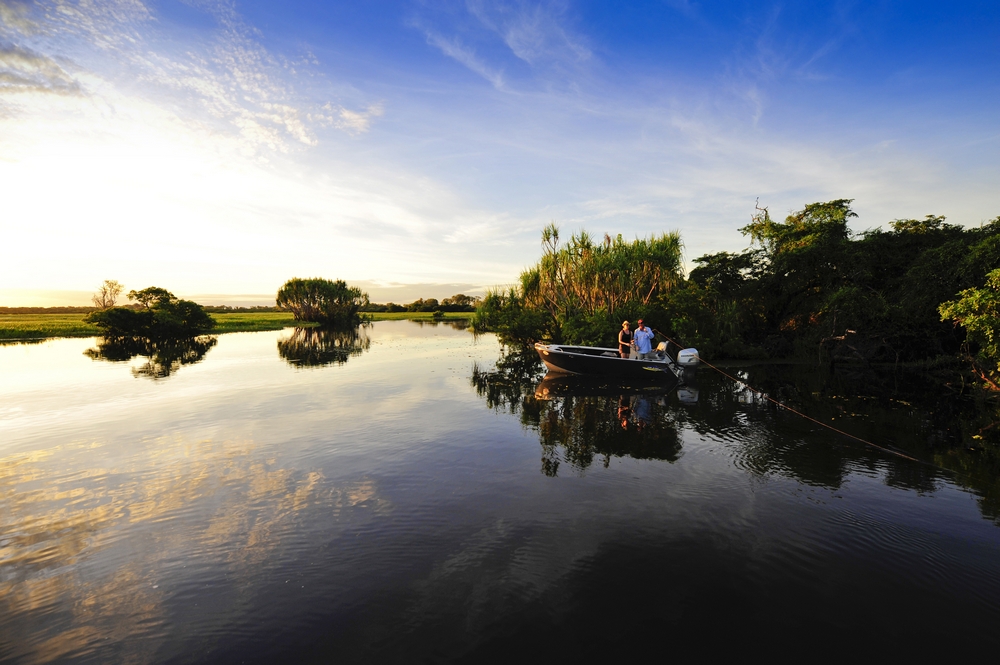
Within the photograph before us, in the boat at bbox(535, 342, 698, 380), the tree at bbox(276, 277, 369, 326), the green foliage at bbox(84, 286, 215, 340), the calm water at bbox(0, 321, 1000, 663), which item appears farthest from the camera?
the tree at bbox(276, 277, 369, 326)

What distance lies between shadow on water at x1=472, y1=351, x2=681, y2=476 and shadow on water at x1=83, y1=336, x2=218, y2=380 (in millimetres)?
16025

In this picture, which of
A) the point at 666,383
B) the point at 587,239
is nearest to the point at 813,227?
the point at 587,239

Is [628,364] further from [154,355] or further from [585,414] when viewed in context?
[154,355]

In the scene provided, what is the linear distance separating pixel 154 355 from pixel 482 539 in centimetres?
3363

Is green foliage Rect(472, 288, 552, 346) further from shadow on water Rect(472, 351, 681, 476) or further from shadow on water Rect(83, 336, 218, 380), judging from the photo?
shadow on water Rect(83, 336, 218, 380)

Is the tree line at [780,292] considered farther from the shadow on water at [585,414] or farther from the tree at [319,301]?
the tree at [319,301]

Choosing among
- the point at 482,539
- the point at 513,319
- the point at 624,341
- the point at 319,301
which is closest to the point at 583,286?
the point at 513,319

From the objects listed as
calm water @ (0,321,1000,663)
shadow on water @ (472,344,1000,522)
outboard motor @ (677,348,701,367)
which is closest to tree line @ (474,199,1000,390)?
shadow on water @ (472,344,1000,522)

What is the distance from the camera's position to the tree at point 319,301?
80.1 m

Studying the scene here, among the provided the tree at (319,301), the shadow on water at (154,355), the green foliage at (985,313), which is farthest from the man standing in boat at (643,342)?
the tree at (319,301)

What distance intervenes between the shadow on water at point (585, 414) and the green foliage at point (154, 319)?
3738cm

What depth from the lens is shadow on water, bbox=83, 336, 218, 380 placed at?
77.5 ft

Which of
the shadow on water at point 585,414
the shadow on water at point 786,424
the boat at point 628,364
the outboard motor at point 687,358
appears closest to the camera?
the shadow on water at point 786,424

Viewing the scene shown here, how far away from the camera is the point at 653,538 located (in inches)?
255
